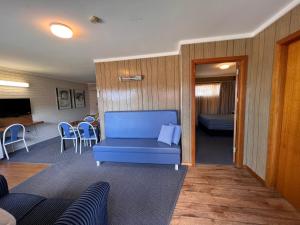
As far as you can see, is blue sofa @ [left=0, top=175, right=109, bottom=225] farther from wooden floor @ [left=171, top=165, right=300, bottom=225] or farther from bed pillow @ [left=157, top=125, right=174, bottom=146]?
bed pillow @ [left=157, top=125, right=174, bottom=146]

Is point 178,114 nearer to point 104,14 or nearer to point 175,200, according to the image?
point 175,200

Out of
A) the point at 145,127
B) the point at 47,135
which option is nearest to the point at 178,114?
the point at 145,127

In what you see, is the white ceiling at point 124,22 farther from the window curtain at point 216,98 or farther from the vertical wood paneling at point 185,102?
the window curtain at point 216,98

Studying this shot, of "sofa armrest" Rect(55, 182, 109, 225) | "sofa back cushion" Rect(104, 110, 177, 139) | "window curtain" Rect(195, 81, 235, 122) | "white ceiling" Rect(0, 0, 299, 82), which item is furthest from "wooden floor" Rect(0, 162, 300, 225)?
"window curtain" Rect(195, 81, 235, 122)

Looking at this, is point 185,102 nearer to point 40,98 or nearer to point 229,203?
point 229,203

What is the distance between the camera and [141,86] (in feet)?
11.7

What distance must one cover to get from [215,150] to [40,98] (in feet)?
19.1

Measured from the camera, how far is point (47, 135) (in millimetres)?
5402

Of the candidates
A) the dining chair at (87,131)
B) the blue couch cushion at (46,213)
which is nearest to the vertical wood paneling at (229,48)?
the blue couch cushion at (46,213)

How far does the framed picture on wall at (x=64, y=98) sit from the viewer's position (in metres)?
6.04

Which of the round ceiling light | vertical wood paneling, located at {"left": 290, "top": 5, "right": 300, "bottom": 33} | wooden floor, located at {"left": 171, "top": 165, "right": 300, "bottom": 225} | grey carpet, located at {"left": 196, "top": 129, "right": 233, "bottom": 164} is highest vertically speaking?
the round ceiling light

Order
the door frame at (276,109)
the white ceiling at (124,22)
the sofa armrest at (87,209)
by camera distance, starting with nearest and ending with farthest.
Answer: the sofa armrest at (87,209) < the white ceiling at (124,22) < the door frame at (276,109)

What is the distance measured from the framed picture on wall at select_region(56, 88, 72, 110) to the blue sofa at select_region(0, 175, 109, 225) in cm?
515

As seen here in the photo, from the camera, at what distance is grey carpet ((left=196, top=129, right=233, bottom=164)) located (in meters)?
3.12
